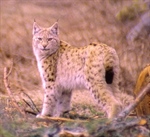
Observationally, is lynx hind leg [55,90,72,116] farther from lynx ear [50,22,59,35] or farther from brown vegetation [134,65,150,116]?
brown vegetation [134,65,150,116]

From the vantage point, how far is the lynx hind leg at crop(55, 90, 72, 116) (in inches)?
207

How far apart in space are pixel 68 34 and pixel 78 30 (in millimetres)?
190

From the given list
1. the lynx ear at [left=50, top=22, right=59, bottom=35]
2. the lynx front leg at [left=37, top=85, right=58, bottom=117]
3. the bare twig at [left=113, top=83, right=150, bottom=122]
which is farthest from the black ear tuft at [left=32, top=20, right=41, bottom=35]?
the bare twig at [left=113, top=83, right=150, bottom=122]

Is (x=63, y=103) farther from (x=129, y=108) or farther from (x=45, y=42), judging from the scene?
(x=129, y=108)

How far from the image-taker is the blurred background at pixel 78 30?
7820mm

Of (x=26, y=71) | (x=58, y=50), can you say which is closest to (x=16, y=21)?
(x=26, y=71)

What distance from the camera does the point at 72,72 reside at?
5.02m

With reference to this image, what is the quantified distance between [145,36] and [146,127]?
4.24 metres

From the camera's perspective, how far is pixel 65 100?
17.3ft

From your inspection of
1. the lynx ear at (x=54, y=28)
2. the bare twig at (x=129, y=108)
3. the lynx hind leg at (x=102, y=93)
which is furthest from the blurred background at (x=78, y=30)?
the bare twig at (x=129, y=108)

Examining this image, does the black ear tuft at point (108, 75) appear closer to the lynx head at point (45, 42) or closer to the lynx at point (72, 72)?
the lynx at point (72, 72)

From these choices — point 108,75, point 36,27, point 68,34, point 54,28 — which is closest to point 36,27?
point 36,27

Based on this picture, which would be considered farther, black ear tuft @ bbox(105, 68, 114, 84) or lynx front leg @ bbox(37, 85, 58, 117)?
lynx front leg @ bbox(37, 85, 58, 117)

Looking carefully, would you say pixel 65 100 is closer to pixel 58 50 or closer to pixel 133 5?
pixel 58 50
